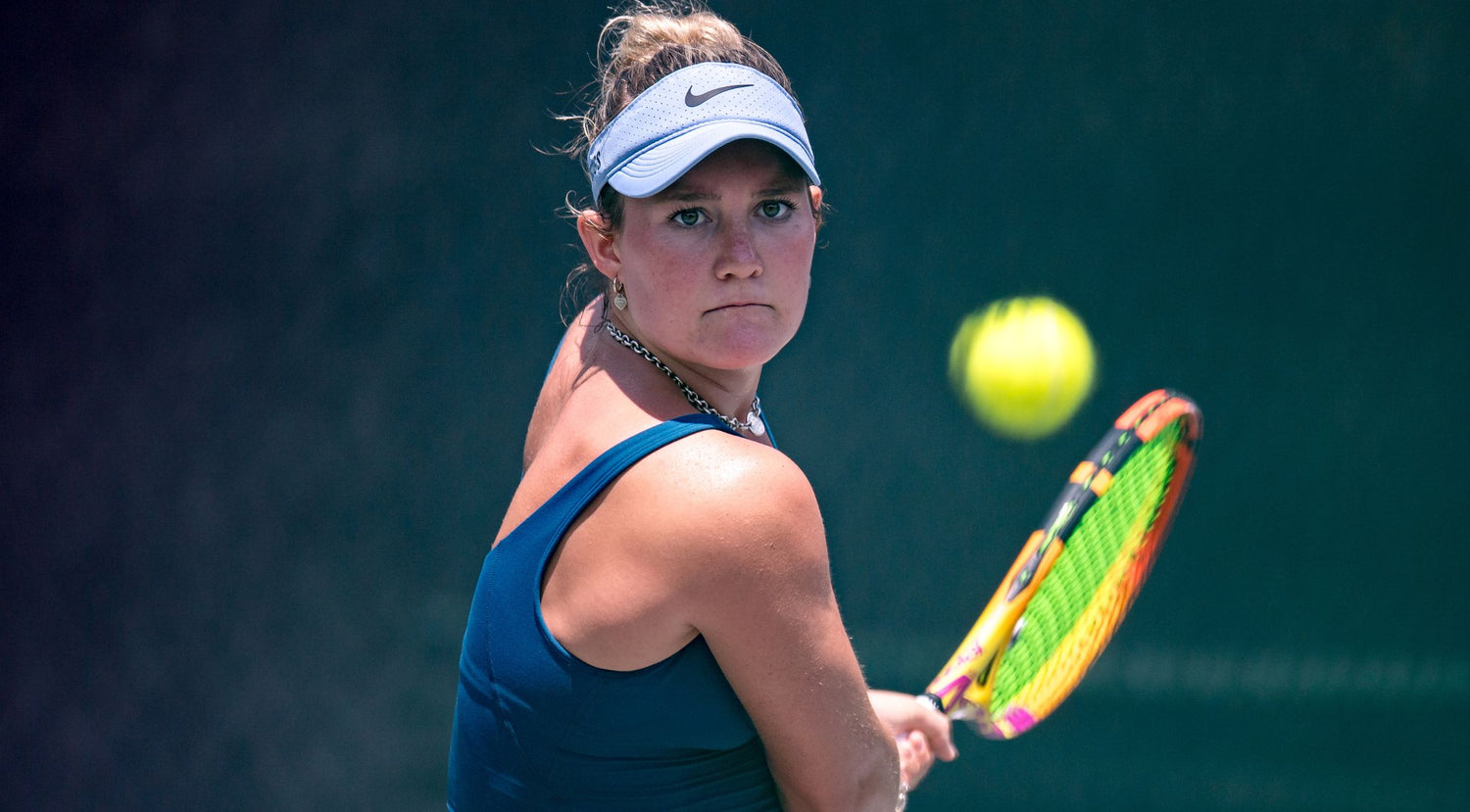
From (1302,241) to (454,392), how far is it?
6.53ft

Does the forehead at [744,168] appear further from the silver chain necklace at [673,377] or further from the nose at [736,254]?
the silver chain necklace at [673,377]

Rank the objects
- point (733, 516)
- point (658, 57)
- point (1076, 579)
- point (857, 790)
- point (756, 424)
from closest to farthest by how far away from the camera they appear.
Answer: point (733, 516) < point (857, 790) < point (658, 57) < point (756, 424) < point (1076, 579)

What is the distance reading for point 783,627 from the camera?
3.58ft

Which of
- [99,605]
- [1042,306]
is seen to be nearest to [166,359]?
[99,605]

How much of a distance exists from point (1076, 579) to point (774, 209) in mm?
1023

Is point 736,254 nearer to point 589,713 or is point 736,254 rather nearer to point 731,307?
point 731,307

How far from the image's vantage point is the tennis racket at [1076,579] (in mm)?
1908

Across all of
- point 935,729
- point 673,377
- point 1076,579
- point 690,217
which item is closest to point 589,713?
point 673,377

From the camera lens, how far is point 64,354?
2.89 metres

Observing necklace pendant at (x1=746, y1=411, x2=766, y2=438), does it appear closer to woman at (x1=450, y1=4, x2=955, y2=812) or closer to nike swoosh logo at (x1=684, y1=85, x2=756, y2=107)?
woman at (x1=450, y1=4, x2=955, y2=812)

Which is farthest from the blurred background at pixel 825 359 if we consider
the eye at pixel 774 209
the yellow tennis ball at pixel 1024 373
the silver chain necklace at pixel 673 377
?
the eye at pixel 774 209

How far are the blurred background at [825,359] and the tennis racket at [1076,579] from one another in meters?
1.02

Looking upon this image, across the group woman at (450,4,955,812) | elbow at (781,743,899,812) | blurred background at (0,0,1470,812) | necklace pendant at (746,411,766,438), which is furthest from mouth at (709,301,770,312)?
blurred background at (0,0,1470,812)

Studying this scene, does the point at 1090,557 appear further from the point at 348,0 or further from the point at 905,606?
the point at 348,0
